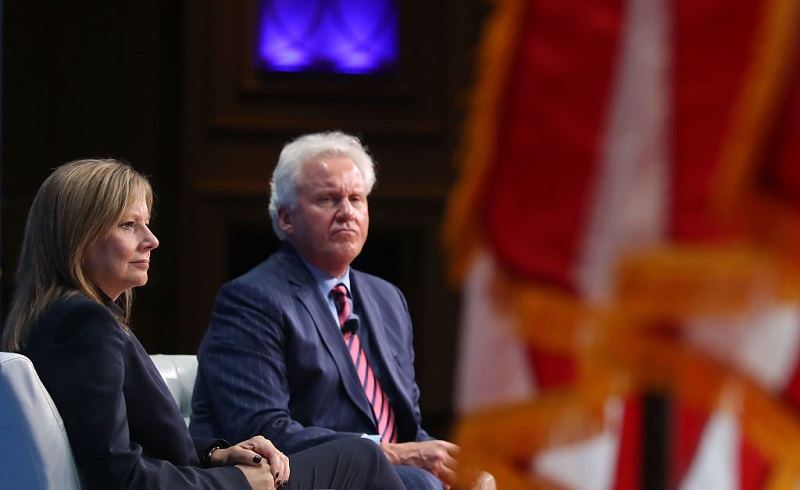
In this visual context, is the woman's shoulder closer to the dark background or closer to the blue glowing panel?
the dark background

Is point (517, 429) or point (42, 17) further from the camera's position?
point (42, 17)

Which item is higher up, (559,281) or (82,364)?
(559,281)

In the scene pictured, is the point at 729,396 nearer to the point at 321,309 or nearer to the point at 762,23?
the point at 762,23

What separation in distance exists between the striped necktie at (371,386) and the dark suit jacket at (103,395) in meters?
0.66

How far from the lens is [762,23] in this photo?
98cm

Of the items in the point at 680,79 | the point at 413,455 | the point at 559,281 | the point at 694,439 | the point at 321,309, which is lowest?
the point at 413,455

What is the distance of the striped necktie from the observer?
118 inches

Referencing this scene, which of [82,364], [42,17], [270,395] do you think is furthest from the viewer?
[42,17]

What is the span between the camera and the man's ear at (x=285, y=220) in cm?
317

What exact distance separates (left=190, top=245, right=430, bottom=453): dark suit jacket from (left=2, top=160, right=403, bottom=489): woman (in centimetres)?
16

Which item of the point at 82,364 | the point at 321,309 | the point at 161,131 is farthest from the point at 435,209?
the point at 82,364

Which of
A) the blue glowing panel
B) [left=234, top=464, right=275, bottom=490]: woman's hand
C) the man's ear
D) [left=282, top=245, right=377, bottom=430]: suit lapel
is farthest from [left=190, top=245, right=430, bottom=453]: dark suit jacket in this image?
the blue glowing panel

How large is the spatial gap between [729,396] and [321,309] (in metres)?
2.04

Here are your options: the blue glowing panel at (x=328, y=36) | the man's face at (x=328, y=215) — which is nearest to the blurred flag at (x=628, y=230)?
the man's face at (x=328, y=215)
